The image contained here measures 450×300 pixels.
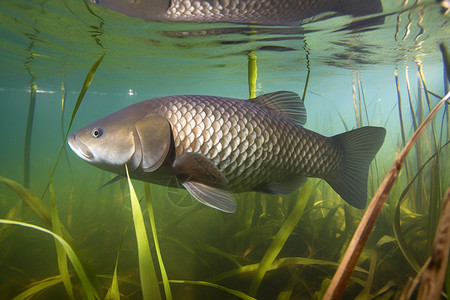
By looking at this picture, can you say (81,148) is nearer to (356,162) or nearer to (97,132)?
(97,132)

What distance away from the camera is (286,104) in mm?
3020

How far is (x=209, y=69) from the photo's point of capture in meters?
15.3

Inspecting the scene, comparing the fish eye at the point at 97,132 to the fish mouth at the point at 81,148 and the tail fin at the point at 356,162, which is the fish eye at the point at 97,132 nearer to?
the fish mouth at the point at 81,148

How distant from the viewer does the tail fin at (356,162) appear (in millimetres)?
2850

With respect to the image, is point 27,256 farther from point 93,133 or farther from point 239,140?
point 239,140

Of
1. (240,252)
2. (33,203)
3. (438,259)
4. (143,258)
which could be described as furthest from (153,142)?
(240,252)

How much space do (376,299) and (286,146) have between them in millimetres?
1885

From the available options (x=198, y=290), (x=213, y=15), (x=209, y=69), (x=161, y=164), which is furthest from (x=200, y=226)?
(x=209, y=69)

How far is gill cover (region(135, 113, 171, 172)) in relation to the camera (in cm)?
235

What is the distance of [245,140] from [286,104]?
87 cm

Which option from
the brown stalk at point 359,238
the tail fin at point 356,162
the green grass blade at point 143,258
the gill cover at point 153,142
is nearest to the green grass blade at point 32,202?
the gill cover at point 153,142

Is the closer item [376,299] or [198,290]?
[376,299]

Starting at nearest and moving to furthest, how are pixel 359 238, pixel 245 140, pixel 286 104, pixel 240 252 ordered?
pixel 359 238, pixel 245 140, pixel 286 104, pixel 240 252

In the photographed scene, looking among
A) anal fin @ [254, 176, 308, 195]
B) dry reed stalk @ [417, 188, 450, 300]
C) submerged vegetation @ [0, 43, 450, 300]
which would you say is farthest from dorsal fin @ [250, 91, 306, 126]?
dry reed stalk @ [417, 188, 450, 300]
